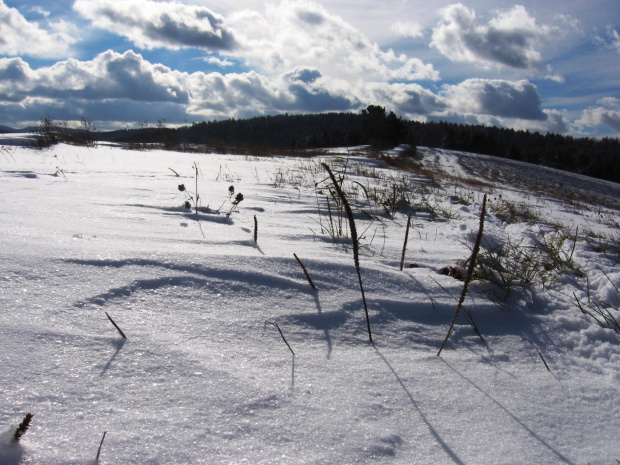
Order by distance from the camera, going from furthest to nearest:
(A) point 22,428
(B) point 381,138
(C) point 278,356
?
1. (B) point 381,138
2. (C) point 278,356
3. (A) point 22,428

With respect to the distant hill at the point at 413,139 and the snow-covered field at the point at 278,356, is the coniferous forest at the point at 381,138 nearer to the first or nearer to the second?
the distant hill at the point at 413,139

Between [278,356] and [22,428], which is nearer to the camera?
[22,428]

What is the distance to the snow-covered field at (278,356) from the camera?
60 centimetres

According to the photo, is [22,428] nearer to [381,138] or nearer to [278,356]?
[278,356]

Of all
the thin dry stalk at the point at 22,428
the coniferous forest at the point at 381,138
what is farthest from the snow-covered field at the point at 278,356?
the coniferous forest at the point at 381,138

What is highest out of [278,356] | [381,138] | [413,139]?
[413,139]

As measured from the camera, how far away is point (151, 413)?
62 cm

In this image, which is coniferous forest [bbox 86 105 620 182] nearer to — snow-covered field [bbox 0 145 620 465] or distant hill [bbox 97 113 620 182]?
distant hill [bbox 97 113 620 182]

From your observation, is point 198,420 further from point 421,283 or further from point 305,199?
point 305,199

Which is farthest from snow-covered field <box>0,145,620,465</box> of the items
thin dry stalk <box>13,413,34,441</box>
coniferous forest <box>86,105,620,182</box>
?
coniferous forest <box>86,105,620,182</box>

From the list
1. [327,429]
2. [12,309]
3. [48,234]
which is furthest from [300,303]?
[48,234]

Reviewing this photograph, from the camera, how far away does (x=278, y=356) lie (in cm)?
85

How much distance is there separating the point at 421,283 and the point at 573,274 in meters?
0.78

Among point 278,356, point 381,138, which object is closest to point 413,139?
point 381,138
